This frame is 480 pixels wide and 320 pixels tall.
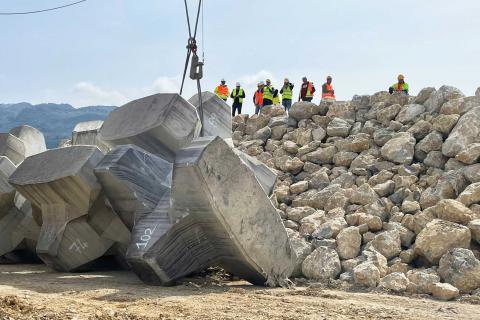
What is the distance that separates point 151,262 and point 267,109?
809cm

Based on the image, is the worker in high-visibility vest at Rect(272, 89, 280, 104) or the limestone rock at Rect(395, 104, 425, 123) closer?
the limestone rock at Rect(395, 104, 425, 123)

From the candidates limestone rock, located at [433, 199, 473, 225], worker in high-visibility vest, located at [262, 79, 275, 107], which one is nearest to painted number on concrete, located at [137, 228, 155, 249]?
limestone rock, located at [433, 199, 473, 225]

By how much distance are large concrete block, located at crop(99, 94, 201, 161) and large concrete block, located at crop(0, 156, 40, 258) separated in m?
1.22

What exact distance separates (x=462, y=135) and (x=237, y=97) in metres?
7.71

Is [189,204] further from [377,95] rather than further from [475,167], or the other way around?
[377,95]

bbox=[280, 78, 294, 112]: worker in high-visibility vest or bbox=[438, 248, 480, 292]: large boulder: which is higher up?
bbox=[280, 78, 294, 112]: worker in high-visibility vest

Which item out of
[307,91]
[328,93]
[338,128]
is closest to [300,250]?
[338,128]

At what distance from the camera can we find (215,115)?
7.71 metres

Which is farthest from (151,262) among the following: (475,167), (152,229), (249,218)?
(475,167)

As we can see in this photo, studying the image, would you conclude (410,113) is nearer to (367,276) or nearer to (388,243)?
(388,243)

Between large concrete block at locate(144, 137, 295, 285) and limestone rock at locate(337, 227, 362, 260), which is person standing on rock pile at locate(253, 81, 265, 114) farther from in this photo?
large concrete block at locate(144, 137, 295, 285)

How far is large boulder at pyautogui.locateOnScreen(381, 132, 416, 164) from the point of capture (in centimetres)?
834

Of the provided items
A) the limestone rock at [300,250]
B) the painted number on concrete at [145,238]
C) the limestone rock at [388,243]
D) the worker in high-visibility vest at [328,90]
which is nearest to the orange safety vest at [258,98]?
the worker in high-visibility vest at [328,90]

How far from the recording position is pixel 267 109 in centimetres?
1256
